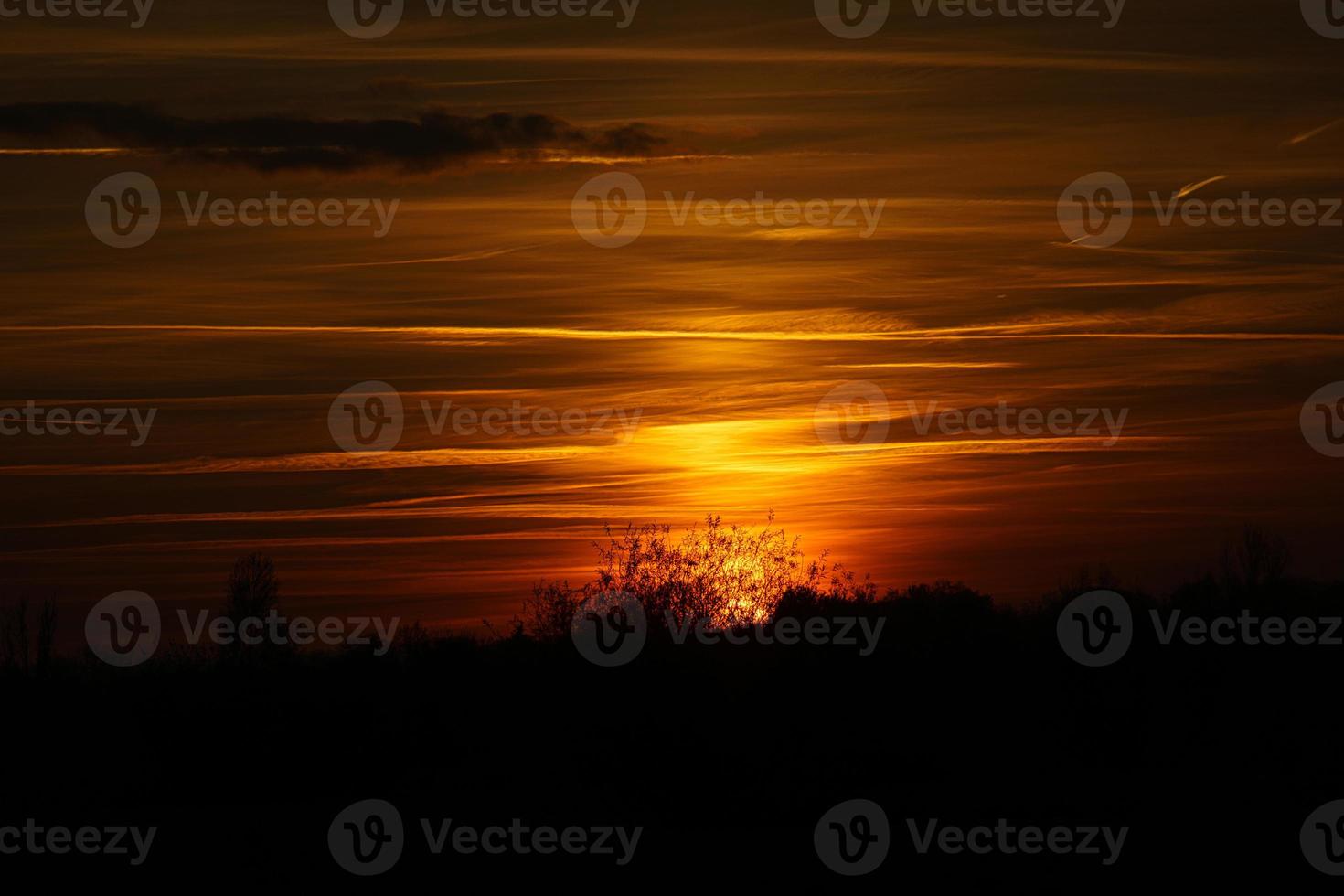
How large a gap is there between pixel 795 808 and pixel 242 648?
18348 mm

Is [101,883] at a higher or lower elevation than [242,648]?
lower

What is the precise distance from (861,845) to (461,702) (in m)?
12.7

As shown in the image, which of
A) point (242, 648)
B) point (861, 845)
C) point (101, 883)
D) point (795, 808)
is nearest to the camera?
point (101, 883)

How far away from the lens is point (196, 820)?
3634cm

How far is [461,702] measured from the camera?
39062 millimetres

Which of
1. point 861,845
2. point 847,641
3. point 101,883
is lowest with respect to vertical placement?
point 101,883

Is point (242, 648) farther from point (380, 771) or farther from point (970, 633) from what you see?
point (970, 633)

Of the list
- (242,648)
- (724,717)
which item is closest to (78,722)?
(242,648)

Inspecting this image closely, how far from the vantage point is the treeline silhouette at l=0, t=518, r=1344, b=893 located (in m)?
34.0

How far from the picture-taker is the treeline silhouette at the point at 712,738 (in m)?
34.0

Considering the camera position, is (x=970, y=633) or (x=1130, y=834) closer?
(x=1130, y=834)

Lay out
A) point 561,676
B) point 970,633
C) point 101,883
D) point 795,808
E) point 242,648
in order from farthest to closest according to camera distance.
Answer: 1. point 242,648
2. point 970,633
3. point 561,676
4. point 795,808
5. point 101,883

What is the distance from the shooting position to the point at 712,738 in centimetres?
3531

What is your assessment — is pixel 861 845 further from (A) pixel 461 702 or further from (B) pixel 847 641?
(A) pixel 461 702
